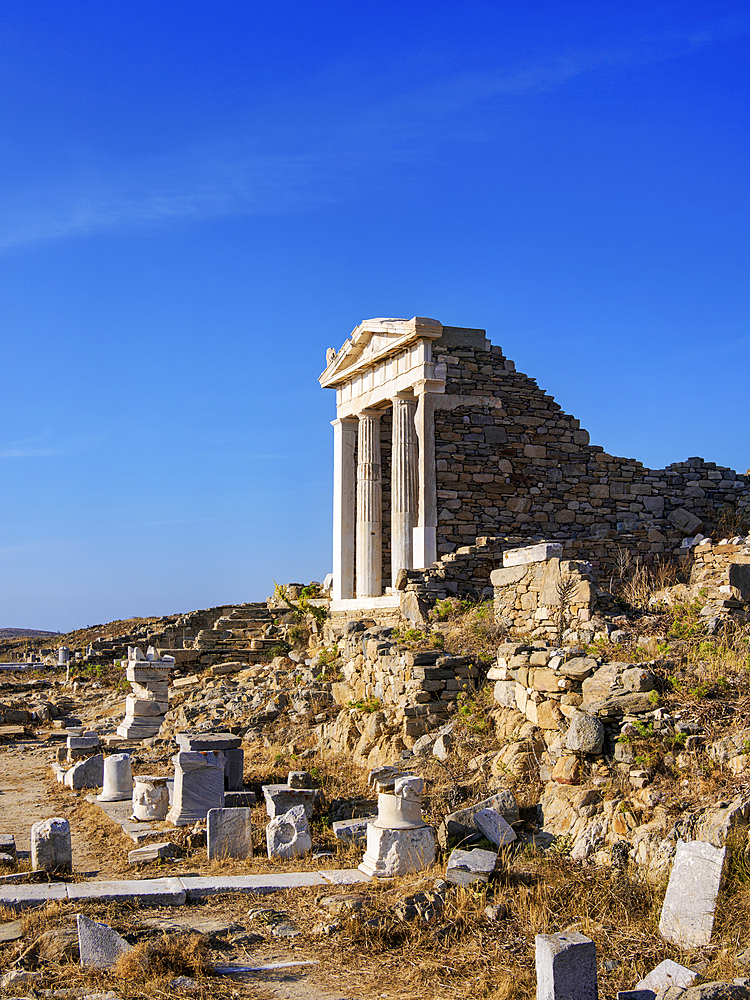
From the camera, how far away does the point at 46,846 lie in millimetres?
8188

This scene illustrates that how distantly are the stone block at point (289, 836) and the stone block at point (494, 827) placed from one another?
5.64 ft

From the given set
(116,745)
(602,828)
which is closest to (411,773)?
(602,828)

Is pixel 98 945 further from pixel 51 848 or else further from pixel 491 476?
pixel 491 476

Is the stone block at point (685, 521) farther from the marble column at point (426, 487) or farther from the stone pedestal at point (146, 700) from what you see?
the stone pedestal at point (146, 700)

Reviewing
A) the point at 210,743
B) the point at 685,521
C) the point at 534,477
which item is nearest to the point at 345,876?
the point at 210,743

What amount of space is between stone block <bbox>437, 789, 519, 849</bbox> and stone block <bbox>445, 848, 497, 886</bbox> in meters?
0.61

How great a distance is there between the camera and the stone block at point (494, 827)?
25.7 feet

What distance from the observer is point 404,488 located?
19.6m

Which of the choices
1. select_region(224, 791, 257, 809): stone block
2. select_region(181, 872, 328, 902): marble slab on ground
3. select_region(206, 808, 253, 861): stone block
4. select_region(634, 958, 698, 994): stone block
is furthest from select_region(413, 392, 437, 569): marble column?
select_region(634, 958, 698, 994): stone block

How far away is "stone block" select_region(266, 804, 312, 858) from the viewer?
338 inches

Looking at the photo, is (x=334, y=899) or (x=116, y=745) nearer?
(x=334, y=899)

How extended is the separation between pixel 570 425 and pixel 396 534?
476 cm

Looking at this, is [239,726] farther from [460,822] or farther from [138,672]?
[460,822]

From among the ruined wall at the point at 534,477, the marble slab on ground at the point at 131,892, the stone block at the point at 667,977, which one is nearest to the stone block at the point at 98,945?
the marble slab on ground at the point at 131,892
